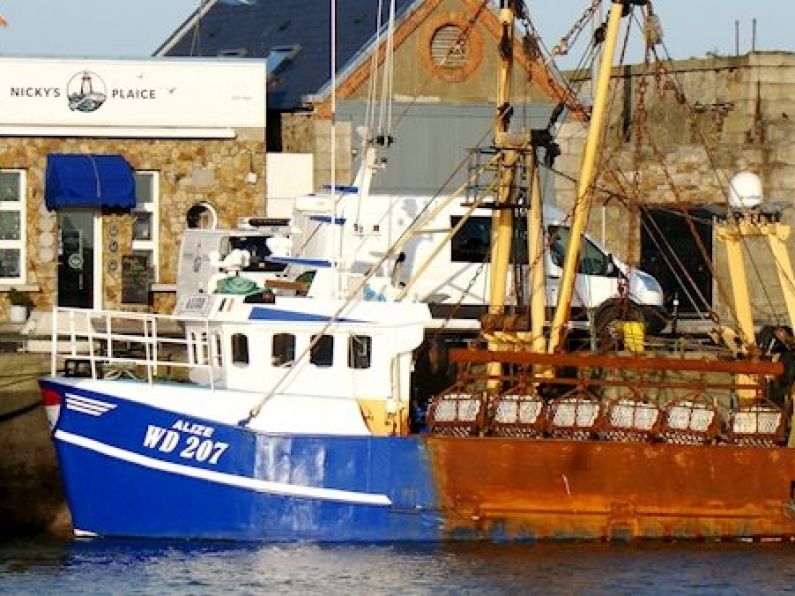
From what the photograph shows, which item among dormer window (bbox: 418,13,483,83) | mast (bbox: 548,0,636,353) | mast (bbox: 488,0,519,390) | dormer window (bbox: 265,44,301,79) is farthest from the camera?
dormer window (bbox: 265,44,301,79)

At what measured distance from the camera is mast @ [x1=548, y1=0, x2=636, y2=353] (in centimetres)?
2931

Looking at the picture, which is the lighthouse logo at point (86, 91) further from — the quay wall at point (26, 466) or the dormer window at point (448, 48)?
the quay wall at point (26, 466)

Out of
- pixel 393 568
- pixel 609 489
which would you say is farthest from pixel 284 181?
pixel 393 568

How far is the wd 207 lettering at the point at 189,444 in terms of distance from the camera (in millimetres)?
28047

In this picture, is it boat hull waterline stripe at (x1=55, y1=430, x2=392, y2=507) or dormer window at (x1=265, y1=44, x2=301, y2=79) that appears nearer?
boat hull waterline stripe at (x1=55, y1=430, x2=392, y2=507)

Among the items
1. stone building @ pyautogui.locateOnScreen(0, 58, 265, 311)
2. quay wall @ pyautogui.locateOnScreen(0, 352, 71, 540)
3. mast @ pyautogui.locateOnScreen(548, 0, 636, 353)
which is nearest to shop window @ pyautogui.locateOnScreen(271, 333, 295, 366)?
mast @ pyautogui.locateOnScreen(548, 0, 636, 353)

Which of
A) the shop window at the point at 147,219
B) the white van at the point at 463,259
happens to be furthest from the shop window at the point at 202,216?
the white van at the point at 463,259

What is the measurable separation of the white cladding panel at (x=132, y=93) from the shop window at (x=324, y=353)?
14.4 m

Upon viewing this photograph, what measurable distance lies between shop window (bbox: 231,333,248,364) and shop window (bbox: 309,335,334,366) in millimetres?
757

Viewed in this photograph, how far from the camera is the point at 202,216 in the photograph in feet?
141

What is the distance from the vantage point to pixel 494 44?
45.5m

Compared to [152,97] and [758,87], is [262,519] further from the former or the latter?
[758,87]

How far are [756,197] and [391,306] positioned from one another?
4.71 meters

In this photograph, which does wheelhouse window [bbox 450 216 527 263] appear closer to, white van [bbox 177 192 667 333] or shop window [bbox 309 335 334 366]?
white van [bbox 177 192 667 333]
